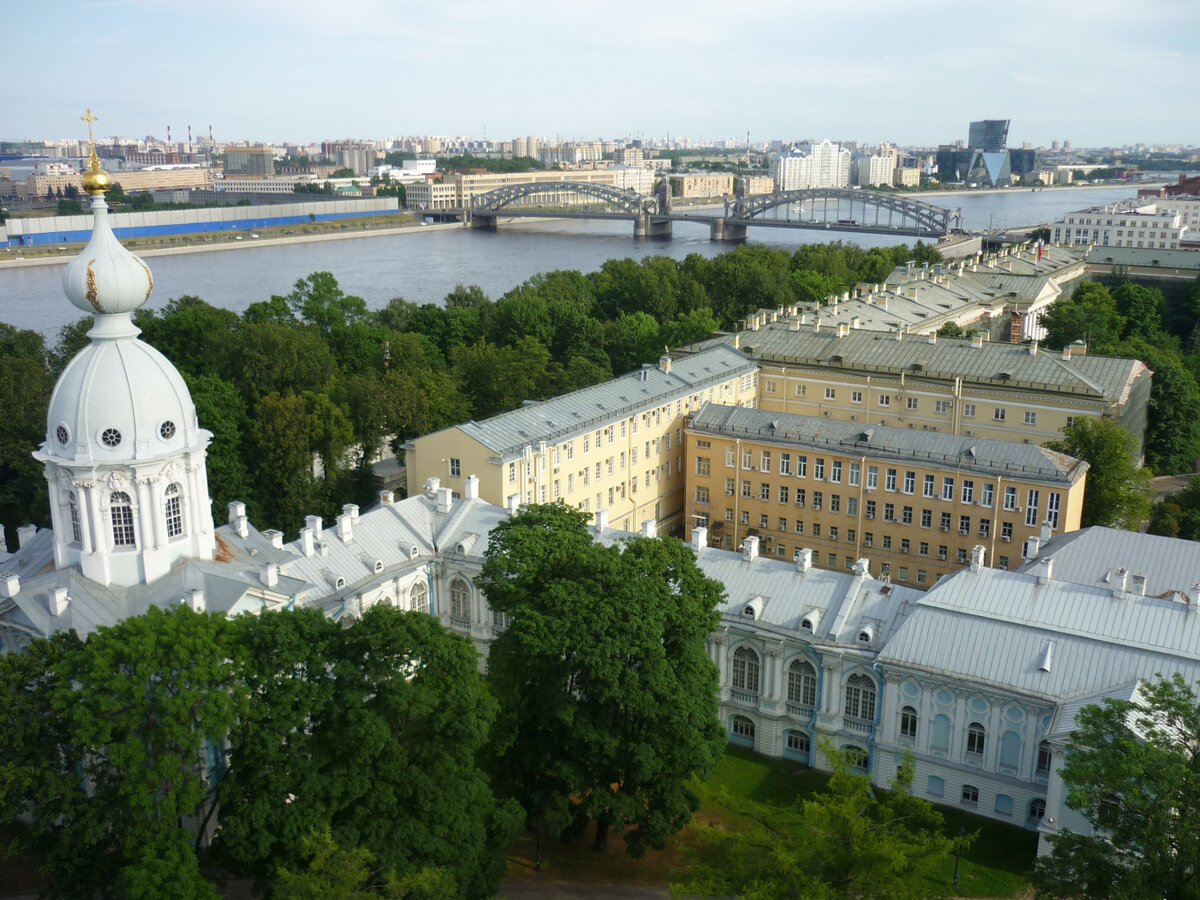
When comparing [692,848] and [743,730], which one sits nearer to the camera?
[692,848]

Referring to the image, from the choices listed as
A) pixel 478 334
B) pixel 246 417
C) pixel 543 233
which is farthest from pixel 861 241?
pixel 246 417

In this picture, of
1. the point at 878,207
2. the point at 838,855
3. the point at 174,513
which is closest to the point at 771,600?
the point at 838,855

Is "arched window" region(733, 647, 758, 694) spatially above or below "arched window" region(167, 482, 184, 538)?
below

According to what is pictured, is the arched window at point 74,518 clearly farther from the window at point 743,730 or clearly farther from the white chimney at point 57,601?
the window at point 743,730

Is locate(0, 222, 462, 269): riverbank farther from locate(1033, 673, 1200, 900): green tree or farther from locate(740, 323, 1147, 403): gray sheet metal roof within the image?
locate(1033, 673, 1200, 900): green tree

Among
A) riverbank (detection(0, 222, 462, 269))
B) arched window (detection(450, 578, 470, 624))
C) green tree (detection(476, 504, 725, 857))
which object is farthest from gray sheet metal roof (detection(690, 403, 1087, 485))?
riverbank (detection(0, 222, 462, 269))

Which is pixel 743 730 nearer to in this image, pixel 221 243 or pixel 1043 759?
pixel 1043 759

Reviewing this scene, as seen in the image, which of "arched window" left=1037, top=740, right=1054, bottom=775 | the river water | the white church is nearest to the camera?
the white church
